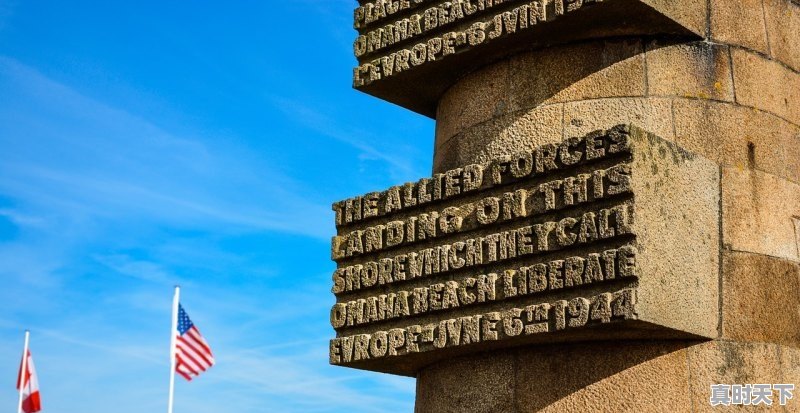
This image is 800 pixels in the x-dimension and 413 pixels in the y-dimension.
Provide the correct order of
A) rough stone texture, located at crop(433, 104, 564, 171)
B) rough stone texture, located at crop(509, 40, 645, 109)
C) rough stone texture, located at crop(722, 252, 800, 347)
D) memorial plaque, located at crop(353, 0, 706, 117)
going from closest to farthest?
1. rough stone texture, located at crop(722, 252, 800, 347)
2. memorial plaque, located at crop(353, 0, 706, 117)
3. rough stone texture, located at crop(509, 40, 645, 109)
4. rough stone texture, located at crop(433, 104, 564, 171)

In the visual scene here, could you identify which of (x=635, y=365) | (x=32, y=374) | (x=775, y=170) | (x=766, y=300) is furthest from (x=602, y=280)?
(x=32, y=374)

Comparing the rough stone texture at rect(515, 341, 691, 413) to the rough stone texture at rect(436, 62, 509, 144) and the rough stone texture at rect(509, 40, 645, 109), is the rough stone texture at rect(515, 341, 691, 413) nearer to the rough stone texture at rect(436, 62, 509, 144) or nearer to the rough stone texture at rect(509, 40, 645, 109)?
the rough stone texture at rect(509, 40, 645, 109)

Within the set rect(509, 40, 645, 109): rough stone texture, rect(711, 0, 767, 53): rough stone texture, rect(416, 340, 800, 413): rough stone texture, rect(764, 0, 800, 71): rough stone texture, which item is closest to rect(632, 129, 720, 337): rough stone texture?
rect(416, 340, 800, 413): rough stone texture

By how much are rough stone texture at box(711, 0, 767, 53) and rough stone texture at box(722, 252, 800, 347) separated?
1.96 meters

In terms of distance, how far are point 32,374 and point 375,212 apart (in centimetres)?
2425

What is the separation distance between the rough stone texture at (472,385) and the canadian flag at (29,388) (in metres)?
23.8

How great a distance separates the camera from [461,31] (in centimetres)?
1056

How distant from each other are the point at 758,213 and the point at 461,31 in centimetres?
308

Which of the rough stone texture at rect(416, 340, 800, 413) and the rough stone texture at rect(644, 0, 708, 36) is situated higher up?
the rough stone texture at rect(644, 0, 708, 36)

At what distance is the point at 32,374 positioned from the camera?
32.1 meters

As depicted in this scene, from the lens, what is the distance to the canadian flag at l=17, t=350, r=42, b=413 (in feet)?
103

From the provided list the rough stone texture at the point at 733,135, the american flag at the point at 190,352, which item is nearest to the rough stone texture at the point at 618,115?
the rough stone texture at the point at 733,135

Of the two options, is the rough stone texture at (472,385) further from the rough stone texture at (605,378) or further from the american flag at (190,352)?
the american flag at (190,352)

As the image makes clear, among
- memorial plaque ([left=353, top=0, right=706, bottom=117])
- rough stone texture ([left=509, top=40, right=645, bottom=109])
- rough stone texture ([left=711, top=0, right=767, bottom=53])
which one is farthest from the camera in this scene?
rough stone texture ([left=711, top=0, right=767, bottom=53])
